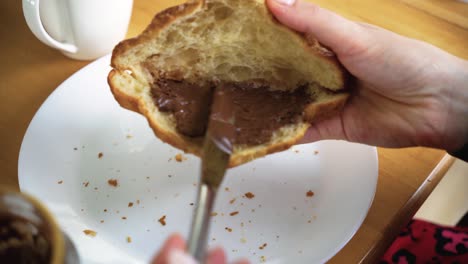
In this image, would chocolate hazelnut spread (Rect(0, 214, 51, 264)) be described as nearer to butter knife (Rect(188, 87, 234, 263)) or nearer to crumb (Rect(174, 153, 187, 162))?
butter knife (Rect(188, 87, 234, 263))

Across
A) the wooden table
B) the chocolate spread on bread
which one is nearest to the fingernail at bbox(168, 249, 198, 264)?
the chocolate spread on bread

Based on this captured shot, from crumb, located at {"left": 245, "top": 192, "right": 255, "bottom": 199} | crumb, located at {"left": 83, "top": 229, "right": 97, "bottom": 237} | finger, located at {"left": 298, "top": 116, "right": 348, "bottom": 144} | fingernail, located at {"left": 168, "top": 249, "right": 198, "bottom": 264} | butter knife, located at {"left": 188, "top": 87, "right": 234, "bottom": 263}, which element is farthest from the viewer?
finger, located at {"left": 298, "top": 116, "right": 348, "bottom": 144}

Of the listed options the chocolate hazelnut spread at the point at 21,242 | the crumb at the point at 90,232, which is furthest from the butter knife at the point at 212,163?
the crumb at the point at 90,232

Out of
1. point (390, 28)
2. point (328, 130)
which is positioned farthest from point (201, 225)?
point (390, 28)

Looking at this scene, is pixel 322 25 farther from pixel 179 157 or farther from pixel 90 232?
pixel 90 232

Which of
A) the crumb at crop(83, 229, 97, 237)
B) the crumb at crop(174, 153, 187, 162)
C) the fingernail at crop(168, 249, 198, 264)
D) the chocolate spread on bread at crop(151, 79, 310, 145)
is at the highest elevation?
the fingernail at crop(168, 249, 198, 264)

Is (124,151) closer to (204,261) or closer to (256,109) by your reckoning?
(256,109)

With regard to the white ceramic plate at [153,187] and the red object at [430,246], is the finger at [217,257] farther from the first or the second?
the red object at [430,246]
